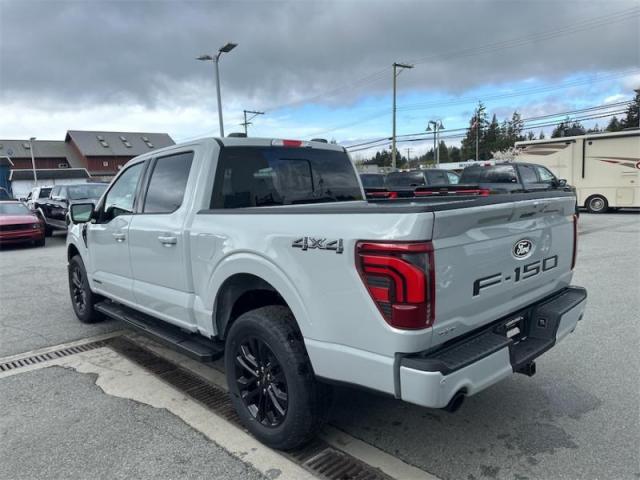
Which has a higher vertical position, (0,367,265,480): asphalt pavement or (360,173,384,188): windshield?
(360,173,384,188): windshield

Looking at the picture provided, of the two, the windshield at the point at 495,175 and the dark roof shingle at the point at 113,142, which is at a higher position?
the dark roof shingle at the point at 113,142

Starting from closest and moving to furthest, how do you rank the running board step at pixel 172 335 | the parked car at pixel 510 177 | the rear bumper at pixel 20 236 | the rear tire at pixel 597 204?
the running board step at pixel 172 335, the rear bumper at pixel 20 236, the parked car at pixel 510 177, the rear tire at pixel 597 204

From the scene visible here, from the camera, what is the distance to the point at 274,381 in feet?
9.91

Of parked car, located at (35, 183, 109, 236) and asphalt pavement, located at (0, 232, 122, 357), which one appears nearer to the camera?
asphalt pavement, located at (0, 232, 122, 357)

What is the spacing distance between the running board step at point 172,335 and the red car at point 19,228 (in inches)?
420

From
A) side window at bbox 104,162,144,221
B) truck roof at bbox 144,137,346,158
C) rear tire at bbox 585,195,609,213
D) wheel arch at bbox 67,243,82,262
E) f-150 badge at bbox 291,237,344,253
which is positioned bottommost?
rear tire at bbox 585,195,609,213

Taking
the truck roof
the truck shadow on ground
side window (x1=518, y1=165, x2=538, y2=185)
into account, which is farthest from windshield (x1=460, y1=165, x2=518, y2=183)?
the truck shadow on ground

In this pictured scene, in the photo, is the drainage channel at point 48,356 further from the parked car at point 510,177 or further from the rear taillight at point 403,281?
the parked car at point 510,177

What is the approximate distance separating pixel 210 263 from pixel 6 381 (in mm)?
2490

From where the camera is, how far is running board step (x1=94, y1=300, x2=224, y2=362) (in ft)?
11.6

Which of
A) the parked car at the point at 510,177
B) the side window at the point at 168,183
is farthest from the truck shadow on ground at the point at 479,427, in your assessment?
the parked car at the point at 510,177

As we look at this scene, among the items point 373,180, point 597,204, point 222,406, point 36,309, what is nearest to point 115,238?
point 222,406

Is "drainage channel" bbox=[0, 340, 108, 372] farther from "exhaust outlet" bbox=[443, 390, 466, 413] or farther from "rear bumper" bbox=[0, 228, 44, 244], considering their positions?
"rear bumper" bbox=[0, 228, 44, 244]

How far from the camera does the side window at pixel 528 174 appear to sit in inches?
558
